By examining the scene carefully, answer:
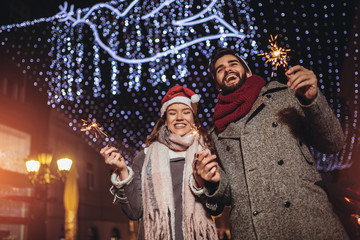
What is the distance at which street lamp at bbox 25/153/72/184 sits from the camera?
24.8 ft

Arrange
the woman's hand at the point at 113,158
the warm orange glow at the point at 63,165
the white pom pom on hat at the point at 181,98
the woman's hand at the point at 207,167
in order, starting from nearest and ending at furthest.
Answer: the woman's hand at the point at 207,167, the woman's hand at the point at 113,158, the white pom pom on hat at the point at 181,98, the warm orange glow at the point at 63,165

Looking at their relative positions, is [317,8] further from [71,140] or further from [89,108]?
[71,140]

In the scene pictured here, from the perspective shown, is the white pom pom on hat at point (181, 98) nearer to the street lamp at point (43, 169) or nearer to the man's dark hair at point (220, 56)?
the man's dark hair at point (220, 56)

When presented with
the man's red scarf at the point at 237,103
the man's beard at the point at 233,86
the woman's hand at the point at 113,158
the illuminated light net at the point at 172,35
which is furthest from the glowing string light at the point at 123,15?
the woman's hand at the point at 113,158

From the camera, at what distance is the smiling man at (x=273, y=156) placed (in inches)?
78.3

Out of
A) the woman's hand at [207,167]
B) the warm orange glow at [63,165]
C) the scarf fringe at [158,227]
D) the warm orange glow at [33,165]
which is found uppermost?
the warm orange glow at [33,165]

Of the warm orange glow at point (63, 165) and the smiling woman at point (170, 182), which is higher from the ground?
the warm orange glow at point (63, 165)

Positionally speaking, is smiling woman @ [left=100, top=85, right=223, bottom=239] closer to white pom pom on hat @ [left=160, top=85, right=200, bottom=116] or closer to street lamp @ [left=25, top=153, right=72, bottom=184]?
white pom pom on hat @ [left=160, top=85, right=200, bottom=116]

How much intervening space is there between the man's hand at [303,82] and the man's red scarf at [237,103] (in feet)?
1.74

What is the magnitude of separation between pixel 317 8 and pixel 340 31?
3114 millimetres

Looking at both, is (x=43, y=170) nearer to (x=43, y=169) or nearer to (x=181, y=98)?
(x=43, y=169)

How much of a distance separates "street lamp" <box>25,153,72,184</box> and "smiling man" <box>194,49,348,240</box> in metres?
5.95

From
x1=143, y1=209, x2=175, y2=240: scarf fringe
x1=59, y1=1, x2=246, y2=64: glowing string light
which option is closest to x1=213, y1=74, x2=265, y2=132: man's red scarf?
x1=143, y1=209, x2=175, y2=240: scarf fringe

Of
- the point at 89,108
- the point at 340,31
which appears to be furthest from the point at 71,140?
the point at 340,31
